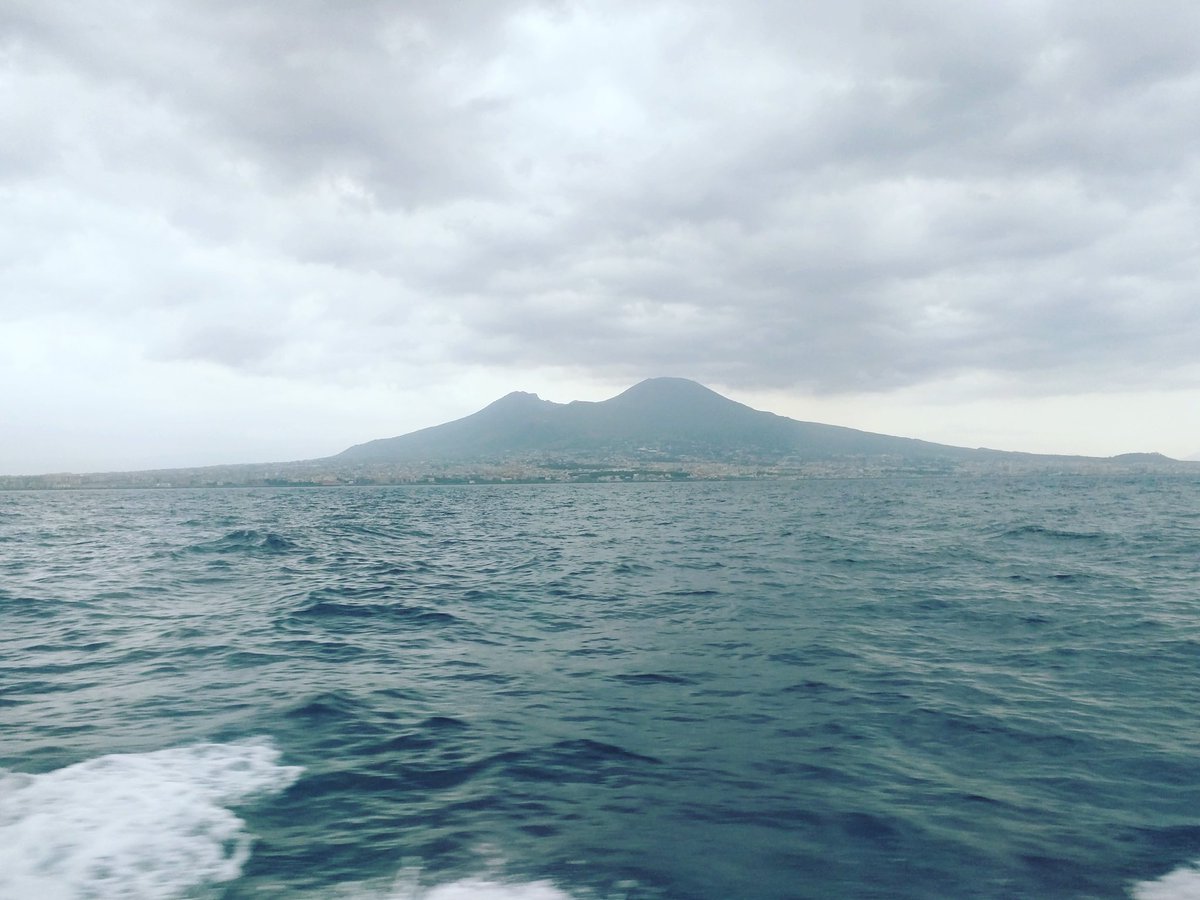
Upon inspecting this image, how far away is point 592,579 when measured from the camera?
28188 mm

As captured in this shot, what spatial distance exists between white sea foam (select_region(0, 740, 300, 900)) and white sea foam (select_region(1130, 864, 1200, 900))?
936 centimetres

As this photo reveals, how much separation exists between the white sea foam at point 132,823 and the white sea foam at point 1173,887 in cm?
936

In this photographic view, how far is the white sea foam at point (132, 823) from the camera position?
773 cm

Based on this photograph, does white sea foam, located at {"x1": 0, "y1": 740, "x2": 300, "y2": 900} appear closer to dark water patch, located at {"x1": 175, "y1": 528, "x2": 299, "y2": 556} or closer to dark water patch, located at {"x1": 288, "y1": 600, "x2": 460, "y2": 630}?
dark water patch, located at {"x1": 288, "y1": 600, "x2": 460, "y2": 630}

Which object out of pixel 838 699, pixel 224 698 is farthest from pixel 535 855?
pixel 224 698

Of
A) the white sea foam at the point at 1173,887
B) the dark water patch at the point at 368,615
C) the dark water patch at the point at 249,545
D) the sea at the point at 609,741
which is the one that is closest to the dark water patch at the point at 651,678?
the sea at the point at 609,741

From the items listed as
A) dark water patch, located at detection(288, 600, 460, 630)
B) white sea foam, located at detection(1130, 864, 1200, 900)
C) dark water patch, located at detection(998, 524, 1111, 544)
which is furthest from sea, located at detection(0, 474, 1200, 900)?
dark water patch, located at detection(998, 524, 1111, 544)

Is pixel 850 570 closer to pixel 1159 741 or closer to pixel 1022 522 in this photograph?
pixel 1159 741

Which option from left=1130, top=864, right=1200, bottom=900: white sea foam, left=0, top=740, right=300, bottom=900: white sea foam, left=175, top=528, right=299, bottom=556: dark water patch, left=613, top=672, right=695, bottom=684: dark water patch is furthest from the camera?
left=175, top=528, right=299, bottom=556: dark water patch

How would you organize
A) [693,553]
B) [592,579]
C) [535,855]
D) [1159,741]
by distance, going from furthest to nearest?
[693,553], [592,579], [1159,741], [535,855]

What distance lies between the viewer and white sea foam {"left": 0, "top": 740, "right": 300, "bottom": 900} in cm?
773

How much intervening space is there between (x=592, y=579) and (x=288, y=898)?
836 inches

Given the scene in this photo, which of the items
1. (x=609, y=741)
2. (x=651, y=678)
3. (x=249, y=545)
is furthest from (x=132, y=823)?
(x=249, y=545)

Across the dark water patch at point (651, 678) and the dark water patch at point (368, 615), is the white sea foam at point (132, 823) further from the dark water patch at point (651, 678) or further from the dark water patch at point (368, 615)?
the dark water patch at point (368, 615)
